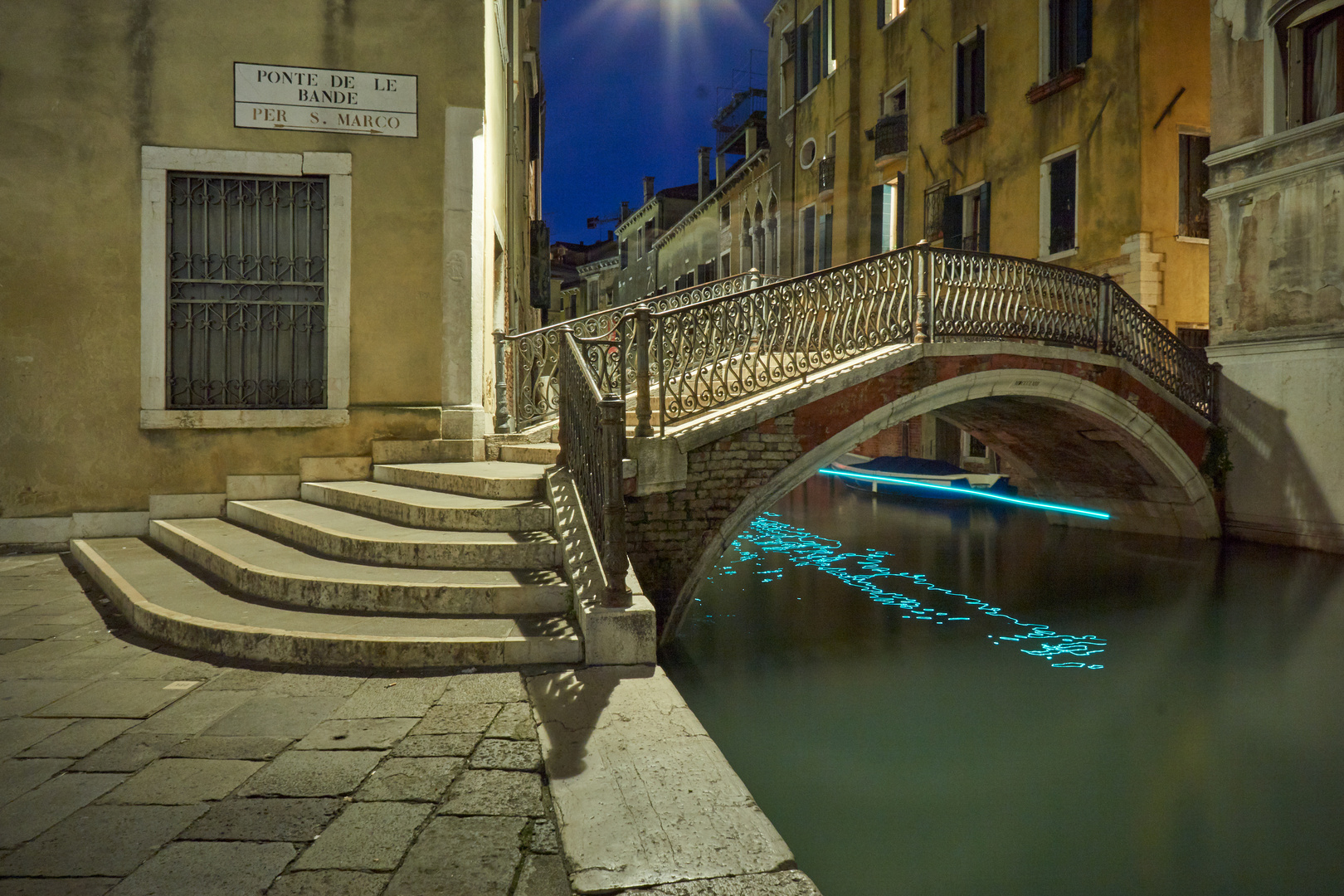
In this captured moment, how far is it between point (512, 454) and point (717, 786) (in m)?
4.72

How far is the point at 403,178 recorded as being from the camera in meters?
7.30

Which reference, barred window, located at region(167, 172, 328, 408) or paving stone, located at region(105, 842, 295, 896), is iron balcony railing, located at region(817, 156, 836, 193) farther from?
paving stone, located at region(105, 842, 295, 896)

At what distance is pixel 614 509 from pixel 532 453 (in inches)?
115

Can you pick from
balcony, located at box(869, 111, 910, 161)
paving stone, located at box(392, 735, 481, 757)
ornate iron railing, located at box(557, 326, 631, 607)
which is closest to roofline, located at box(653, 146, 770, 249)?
balcony, located at box(869, 111, 910, 161)

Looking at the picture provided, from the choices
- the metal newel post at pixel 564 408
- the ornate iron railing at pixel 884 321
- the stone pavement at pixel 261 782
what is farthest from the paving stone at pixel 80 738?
the ornate iron railing at pixel 884 321

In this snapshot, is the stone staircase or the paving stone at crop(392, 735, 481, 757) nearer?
the paving stone at crop(392, 735, 481, 757)

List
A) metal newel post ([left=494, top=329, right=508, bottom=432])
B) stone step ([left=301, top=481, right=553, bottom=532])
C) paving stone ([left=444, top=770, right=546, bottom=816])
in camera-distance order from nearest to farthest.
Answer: paving stone ([left=444, top=770, right=546, bottom=816]) < stone step ([left=301, top=481, right=553, bottom=532]) < metal newel post ([left=494, top=329, right=508, bottom=432])

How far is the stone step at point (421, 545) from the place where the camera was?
4.77 m

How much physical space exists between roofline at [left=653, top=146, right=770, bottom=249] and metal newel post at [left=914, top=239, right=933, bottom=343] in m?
16.0

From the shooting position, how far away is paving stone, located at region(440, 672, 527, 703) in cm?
351

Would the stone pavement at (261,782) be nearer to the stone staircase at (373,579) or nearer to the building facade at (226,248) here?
the stone staircase at (373,579)

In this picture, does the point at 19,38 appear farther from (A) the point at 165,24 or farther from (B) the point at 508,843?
(B) the point at 508,843

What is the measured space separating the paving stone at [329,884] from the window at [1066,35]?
13522 millimetres

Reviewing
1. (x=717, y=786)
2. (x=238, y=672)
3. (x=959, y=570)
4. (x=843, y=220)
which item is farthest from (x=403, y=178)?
(x=843, y=220)
